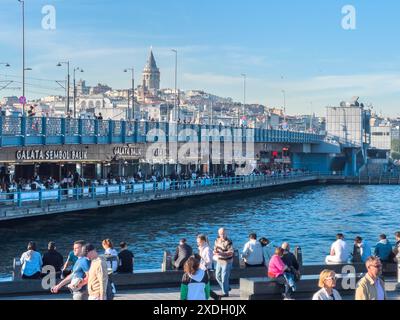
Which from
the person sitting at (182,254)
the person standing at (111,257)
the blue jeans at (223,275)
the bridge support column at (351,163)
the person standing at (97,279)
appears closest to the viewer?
the person standing at (97,279)

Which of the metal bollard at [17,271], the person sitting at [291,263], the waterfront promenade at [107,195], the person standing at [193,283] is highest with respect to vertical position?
the person standing at [193,283]

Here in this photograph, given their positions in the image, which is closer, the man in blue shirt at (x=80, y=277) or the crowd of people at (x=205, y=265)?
the crowd of people at (x=205, y=265)

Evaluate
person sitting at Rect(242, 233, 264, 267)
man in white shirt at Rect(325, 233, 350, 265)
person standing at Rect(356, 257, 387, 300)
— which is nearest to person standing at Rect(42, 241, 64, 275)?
person sitting at Rect(242, 233, 264, 267)

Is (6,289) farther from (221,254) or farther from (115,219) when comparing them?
(115,219)

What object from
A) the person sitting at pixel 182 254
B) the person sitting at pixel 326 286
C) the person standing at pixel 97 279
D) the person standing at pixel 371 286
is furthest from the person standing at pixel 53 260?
the person standing at pixel 371 286

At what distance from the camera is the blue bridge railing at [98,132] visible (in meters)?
38.2

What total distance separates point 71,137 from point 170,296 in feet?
103

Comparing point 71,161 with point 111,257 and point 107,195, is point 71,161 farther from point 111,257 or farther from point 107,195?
point 111,257

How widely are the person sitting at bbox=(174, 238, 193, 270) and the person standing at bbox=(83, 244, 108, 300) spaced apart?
5301 millimetres

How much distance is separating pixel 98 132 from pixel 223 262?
34930mm

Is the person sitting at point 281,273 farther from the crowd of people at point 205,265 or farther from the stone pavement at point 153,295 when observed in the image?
the stone pavement at point 153,295

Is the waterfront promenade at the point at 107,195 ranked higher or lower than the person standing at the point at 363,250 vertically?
lower

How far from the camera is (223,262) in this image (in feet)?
47.3

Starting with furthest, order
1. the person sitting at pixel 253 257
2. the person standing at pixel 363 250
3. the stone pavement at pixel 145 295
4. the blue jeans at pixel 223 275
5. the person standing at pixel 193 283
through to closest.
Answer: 1. the person standing at pixel 363 250
2. the person sitting at pixel 253 257
3. the blue jeans at pixel 223 275
4. the stone pavement at pixel 145 295
5. the person standing at pixel 193 283
